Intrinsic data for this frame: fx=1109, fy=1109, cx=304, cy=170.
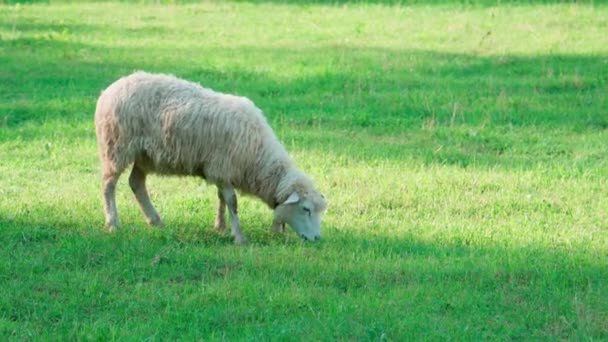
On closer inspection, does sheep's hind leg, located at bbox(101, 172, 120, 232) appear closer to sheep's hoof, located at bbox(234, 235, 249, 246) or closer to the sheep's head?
sheep's hoof, located at bbox(234, 235, 249, 246)

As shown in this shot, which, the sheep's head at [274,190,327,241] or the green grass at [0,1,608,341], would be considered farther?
the sheep's head at [274,190,327,241]

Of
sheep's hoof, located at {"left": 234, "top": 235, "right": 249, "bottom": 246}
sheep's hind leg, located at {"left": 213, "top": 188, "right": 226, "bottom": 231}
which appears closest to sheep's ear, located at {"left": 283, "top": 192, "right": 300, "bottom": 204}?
sheep's hoof, located at {"left": 234, "top": 235, "right": 249, "bottom": 246}

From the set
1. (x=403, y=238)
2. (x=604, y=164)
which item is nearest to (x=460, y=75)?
(x=604, y=164)

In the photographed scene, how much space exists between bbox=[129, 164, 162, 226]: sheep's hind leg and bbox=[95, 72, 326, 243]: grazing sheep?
0.28 ft

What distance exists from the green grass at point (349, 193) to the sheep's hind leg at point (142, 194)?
20 cm

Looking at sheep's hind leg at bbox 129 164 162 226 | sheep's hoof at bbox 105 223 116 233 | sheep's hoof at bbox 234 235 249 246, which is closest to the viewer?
sheep's hoof at bbox 234 235 249 246

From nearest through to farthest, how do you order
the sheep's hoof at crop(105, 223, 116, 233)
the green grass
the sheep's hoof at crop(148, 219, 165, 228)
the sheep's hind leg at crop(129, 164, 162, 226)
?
the green grass
the sheep's hoof at crop(105, 223, 116, 233)
the sheep's hoof at crop(148, 219, 165, 228)
the sheep's hind leg at crop(129, 164, 162, 226)

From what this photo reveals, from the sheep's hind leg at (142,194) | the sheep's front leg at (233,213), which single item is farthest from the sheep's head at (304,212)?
the sheep's hind leg at (142,194)

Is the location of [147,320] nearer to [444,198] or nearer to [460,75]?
[444,198]

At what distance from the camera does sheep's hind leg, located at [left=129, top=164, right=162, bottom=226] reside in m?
9.62

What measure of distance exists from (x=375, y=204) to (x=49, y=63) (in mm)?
9037

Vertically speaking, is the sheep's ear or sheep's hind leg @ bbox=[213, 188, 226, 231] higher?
the sheep's ear

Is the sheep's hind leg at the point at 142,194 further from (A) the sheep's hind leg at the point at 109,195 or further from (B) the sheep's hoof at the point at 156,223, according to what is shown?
(A) the sheep's hind leg at the point at 109,195

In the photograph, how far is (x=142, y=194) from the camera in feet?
31.8
